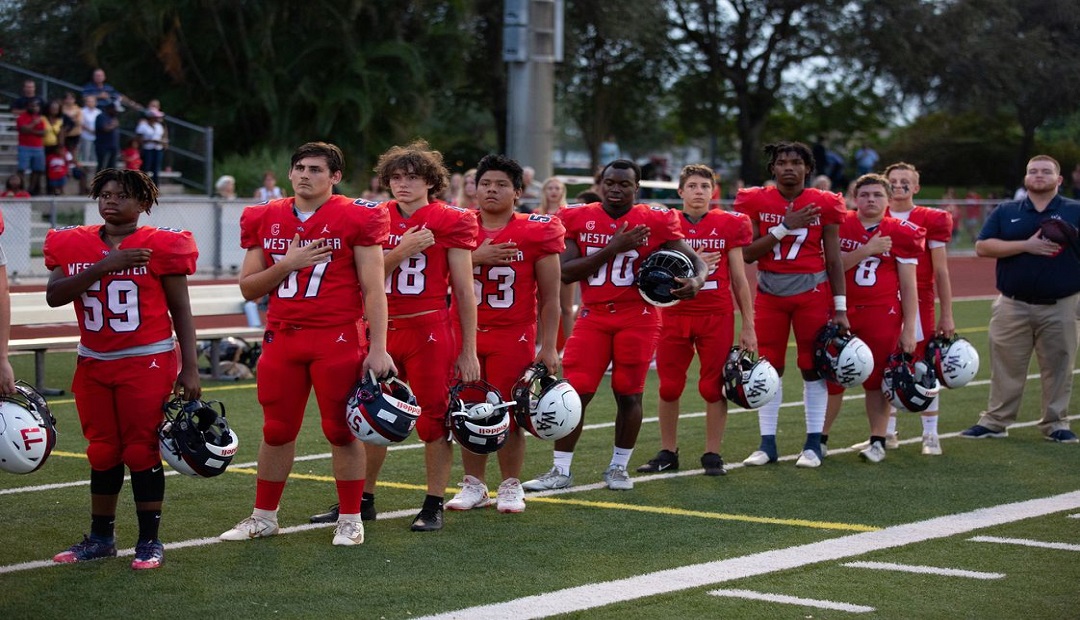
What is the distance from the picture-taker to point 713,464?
8.68 meters

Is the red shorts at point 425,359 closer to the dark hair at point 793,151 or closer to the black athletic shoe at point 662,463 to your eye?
the black athletic shoe at point 662,463

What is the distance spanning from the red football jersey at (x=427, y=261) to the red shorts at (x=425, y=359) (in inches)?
2.8

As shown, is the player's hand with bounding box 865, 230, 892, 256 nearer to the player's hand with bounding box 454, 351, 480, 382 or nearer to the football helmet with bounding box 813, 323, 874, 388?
the football helmet with bounding box 813, 323, 874, 388

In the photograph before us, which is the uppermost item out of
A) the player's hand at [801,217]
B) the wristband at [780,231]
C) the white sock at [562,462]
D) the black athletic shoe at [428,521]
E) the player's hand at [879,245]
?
the player's hand at [801,217]

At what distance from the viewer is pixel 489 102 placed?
37.6m

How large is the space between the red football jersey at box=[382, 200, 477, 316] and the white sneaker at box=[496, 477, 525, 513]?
1.05 metres

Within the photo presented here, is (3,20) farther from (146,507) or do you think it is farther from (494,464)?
(146,507)

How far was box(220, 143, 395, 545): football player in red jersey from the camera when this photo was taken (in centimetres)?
647

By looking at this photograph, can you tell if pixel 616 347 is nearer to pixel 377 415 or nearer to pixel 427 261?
pixel 427 261

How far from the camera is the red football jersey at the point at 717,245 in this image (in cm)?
870

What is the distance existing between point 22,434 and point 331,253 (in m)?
1.50

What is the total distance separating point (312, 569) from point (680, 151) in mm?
76391

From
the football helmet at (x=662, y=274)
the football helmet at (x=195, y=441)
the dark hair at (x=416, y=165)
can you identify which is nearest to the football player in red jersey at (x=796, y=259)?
the football helmet at (x=662, y=274)

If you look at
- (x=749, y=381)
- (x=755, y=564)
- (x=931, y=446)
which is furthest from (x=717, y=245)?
(x=755, y=564)
